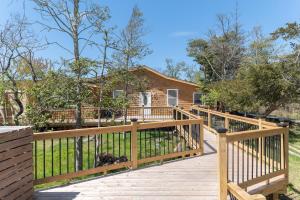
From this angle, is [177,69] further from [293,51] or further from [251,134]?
[251,134]

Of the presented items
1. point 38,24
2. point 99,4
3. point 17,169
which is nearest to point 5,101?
point 38,24

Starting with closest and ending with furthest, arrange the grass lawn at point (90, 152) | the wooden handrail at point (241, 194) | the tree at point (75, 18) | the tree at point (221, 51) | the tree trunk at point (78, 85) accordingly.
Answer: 1. the wooden handrail at point (241, 194)
2. the grass lawn at point (90, 152)
3. the tree trunk at point (78, 85)
4. the tree at point (75, 18)
5. the tree at point (221, 51)

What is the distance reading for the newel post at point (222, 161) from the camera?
409cm

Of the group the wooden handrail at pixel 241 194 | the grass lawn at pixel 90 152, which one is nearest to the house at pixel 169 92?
the grass lawn at pixel 90 152

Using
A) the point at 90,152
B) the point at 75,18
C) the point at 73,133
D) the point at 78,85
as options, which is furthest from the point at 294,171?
the point at 75,18

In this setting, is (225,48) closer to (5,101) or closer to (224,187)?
(5,101)

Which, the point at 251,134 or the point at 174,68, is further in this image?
the point at 174,68

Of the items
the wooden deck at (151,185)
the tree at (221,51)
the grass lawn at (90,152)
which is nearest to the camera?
the wooden deck at (151,185)

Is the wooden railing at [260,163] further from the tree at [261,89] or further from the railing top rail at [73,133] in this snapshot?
the tree at [261,89]

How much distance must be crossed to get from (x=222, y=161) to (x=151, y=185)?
1.45 meters

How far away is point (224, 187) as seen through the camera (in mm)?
4152

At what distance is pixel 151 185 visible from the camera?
500 centimetres

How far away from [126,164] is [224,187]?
94.6 inches

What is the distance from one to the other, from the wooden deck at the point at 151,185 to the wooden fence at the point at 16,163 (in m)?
0.42
